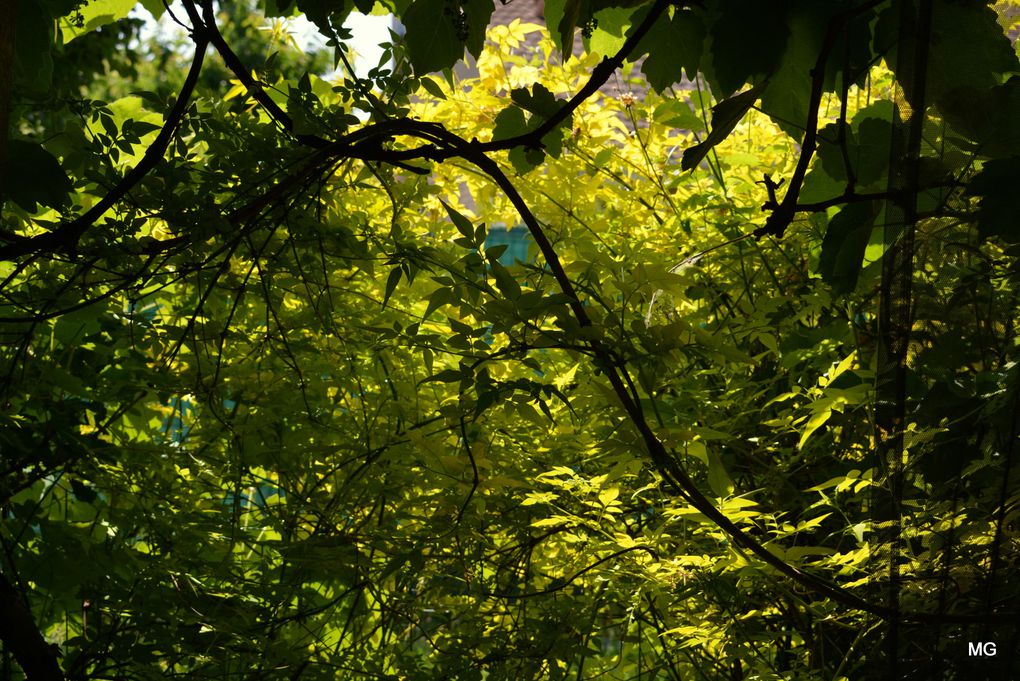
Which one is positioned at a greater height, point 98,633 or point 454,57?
point 454,57

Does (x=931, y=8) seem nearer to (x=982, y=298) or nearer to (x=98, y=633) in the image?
(x=982, y=298)

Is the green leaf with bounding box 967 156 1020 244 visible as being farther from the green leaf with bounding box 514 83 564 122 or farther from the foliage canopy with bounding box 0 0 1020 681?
the green leaf with bounding box 514 83 564 122

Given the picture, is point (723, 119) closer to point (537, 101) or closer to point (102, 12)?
point (537, 101)

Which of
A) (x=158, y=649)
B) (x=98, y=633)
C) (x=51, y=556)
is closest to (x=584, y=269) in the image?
(x=158, y=649)

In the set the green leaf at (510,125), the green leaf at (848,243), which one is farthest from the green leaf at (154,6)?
the green leaf at (848,243)

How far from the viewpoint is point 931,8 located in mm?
687

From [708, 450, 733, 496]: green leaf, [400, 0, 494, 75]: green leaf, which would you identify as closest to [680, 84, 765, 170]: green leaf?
[400, 0, 494, 75]: green leaf

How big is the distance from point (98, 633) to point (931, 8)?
159cm

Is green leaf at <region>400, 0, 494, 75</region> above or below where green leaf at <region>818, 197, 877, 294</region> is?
above

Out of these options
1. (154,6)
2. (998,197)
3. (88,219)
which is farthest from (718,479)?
(154,6)

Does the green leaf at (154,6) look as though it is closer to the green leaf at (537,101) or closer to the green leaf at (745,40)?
the green leaf at (537,101)

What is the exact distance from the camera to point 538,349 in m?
1.42

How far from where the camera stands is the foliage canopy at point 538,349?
74 centimetres

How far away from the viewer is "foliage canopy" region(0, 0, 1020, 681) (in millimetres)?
743
